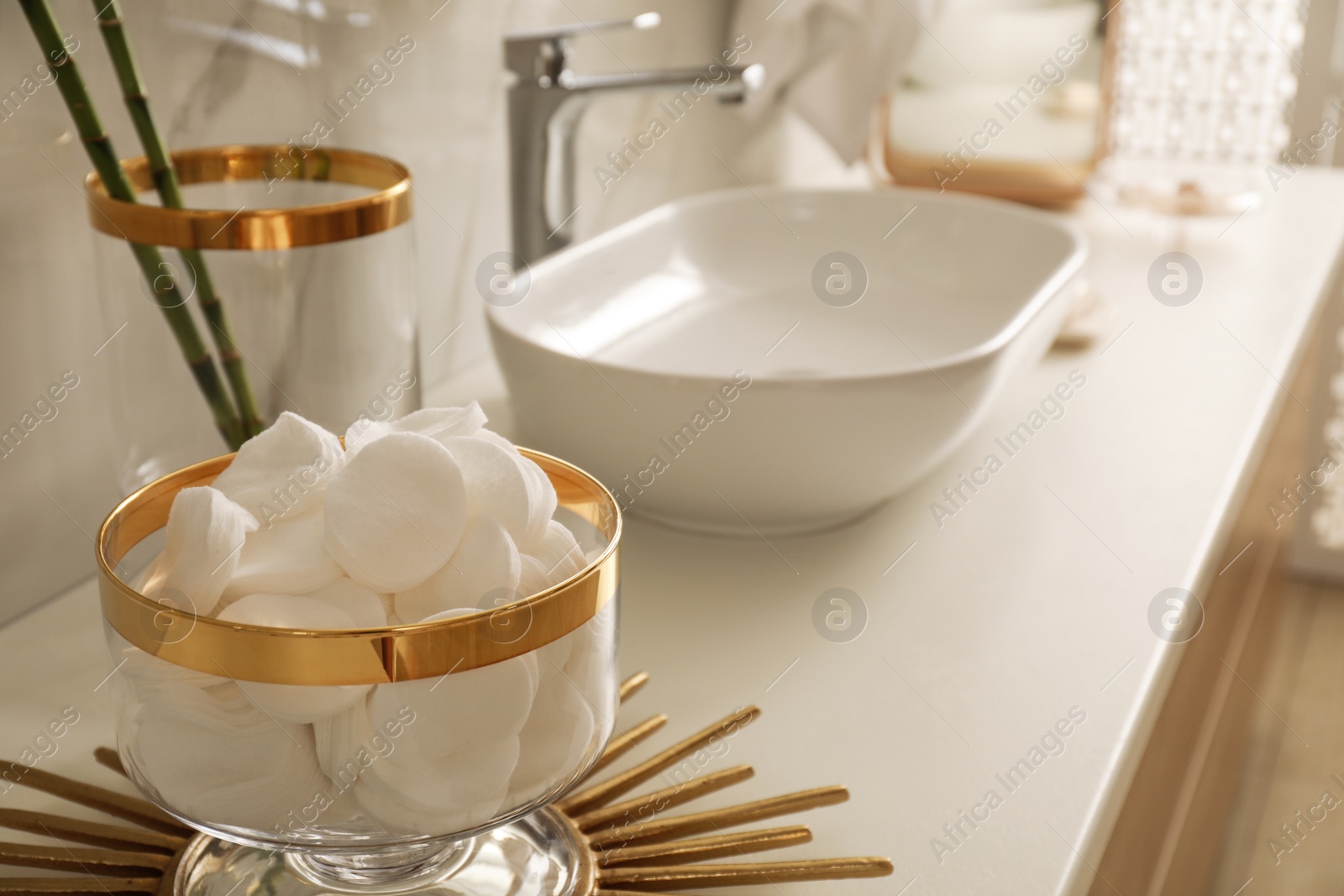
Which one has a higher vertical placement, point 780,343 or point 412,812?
point 412,812

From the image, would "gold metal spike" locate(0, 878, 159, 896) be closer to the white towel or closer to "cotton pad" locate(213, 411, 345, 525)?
"cotton pad" locate(213, 411, 345, 525)

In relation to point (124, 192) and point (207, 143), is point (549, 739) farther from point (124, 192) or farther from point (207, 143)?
point (207, 143)

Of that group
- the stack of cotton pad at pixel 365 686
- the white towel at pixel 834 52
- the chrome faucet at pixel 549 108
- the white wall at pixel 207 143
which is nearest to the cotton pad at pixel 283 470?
the stack of cotton pad at pixel 365 686

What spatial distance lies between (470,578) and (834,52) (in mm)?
Result: 1076

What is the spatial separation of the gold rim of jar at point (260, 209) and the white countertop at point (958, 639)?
0.22 metres

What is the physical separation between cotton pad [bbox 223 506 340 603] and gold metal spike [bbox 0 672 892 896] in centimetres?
14

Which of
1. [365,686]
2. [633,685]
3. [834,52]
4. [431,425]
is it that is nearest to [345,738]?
[365,686]

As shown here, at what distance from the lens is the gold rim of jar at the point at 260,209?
569 mm

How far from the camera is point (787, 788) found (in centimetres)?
54

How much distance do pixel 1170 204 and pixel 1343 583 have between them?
3.87 ft

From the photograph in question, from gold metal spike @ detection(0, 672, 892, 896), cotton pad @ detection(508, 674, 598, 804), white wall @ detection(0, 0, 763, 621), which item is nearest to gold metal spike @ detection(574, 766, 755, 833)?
gold metal spike @ detection(0, 672, 892, 896)

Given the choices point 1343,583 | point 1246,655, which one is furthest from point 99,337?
point 1343,583

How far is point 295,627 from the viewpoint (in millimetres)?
359

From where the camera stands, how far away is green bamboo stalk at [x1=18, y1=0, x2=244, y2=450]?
1.72ft
